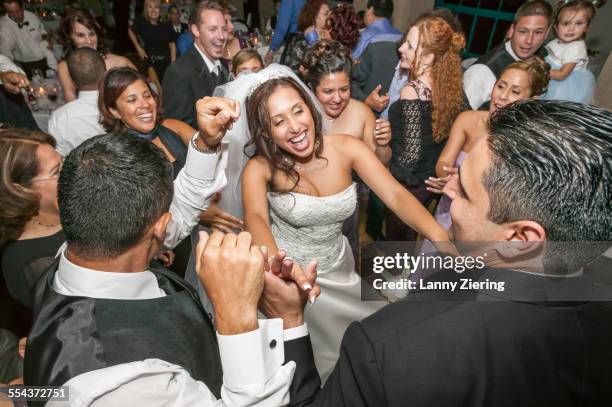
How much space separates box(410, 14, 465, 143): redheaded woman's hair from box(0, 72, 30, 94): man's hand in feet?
9.41

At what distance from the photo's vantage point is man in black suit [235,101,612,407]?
2.35 ft

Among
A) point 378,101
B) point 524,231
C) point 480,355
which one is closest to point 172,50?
point 378,101

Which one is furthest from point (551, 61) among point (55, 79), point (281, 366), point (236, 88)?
point (55, 79)

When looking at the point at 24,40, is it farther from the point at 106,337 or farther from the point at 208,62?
the point at 106,337

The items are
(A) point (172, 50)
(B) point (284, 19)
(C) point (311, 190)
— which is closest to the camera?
(C) point (311, 190)

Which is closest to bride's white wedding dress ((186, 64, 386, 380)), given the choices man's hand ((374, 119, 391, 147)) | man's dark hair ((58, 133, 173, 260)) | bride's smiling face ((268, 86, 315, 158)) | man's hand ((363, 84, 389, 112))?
bride's smiling face ((268, 86, 315, 158))

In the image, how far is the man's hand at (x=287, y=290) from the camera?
95 centimetres

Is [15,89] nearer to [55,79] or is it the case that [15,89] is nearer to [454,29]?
[55,79]

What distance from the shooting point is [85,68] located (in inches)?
102

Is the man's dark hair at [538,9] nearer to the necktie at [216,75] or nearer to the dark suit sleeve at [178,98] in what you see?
the necktie at [216,75]

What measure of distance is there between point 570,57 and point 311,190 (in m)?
2.70

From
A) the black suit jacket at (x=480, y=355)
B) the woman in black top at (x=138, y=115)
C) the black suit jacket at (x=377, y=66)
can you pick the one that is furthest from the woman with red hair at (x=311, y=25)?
the black suit jacket at (x=480, y=355)

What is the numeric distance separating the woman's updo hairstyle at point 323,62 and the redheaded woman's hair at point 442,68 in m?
0.49

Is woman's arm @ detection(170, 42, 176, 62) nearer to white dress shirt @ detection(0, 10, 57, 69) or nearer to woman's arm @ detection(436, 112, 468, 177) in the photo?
white dress shirt @ detection(0, 10, 57, 69)
